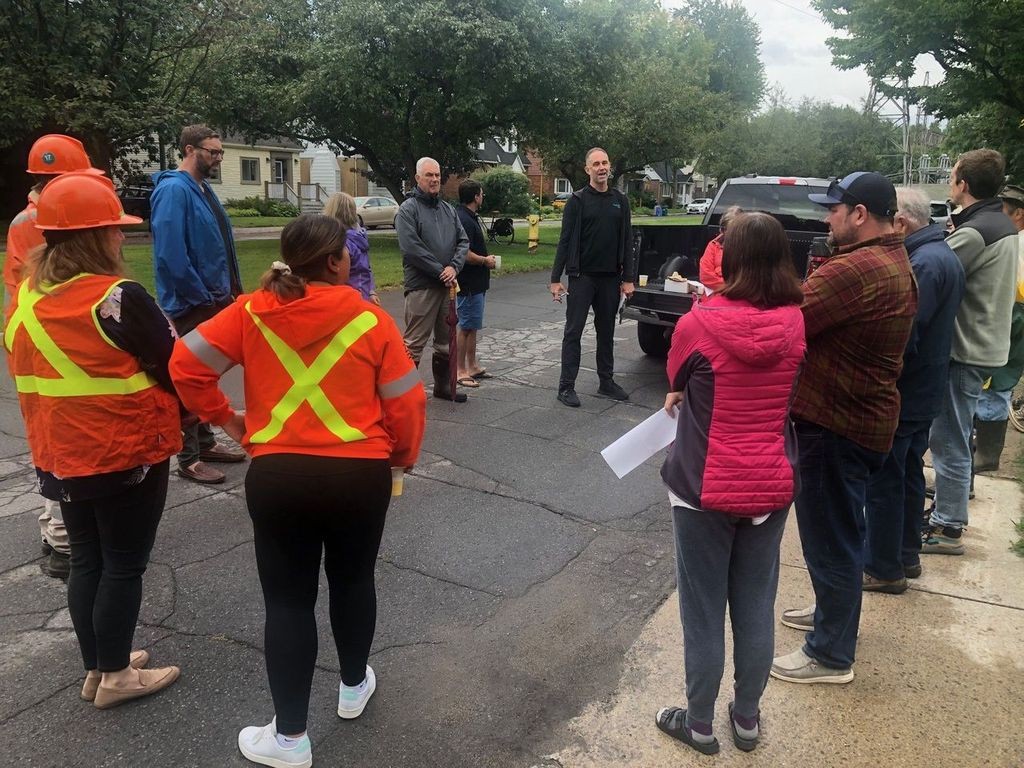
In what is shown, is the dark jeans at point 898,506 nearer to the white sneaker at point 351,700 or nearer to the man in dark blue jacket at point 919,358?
the man in dark blue jacket at point 919,358

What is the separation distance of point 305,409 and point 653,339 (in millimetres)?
7039

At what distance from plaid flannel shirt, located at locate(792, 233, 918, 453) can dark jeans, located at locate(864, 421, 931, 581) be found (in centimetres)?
52

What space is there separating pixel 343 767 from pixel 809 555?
1797 mm

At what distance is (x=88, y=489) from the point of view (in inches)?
101

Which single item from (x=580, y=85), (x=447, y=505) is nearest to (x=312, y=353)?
(x=447, y=505)

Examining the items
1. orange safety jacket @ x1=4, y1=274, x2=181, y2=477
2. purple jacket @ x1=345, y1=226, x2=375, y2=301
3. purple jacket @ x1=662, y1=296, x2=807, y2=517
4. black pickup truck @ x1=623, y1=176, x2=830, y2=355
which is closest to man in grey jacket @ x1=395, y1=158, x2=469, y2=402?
purple jacket @ x1=345, y1=226, x2=375, y2=301

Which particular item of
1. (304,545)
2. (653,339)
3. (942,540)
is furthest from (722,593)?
(653,339)

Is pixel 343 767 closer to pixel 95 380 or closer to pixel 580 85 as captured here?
pixel 95 380

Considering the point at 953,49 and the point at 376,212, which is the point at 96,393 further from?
the point at 376,212

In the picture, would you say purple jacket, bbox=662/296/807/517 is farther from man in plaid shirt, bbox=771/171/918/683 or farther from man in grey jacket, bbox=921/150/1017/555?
man in grey jacket, bbox=921/150/1017/555

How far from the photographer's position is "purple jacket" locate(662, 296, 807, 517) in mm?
2291

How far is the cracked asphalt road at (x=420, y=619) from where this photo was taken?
267 cm

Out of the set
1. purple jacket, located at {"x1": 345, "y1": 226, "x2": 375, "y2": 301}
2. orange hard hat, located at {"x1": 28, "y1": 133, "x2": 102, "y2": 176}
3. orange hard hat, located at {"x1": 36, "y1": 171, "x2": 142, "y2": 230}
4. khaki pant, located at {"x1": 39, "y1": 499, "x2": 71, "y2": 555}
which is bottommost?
khaki pant, located at {"x1": 39, "y1": 499, "x2": 71, "y2": 555}

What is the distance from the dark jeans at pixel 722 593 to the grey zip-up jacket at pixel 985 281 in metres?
1.93
